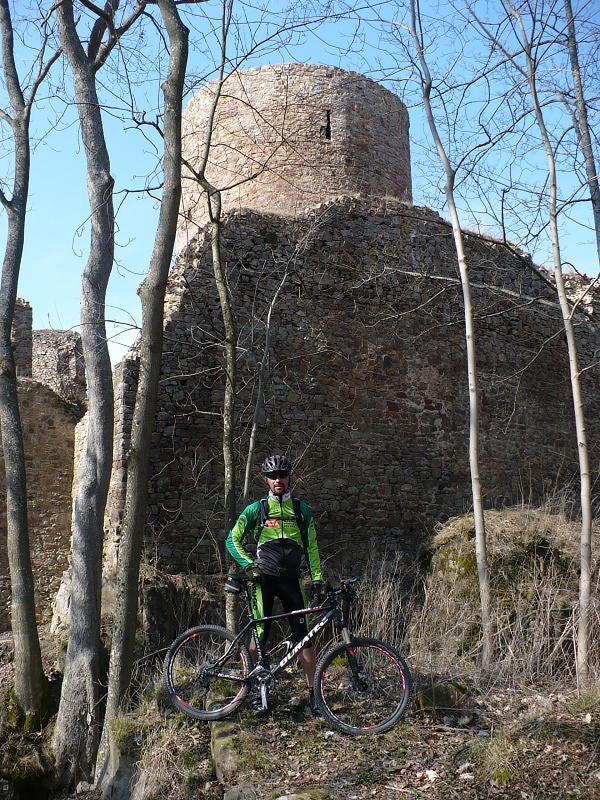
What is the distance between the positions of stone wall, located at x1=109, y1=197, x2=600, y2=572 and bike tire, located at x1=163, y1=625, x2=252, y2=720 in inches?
109

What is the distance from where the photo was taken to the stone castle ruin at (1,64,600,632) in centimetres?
908

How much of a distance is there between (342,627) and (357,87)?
12651 millimetres

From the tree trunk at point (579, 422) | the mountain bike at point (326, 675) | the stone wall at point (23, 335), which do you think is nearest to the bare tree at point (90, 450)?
the mountain bike at point (326, 675)

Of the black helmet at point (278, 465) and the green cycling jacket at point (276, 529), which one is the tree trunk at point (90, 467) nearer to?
the green cycling jacket at point (276, 529)

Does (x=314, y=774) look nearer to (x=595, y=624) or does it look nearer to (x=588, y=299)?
(x=595, y=624)

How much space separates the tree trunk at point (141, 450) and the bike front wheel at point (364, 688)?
5.83ft

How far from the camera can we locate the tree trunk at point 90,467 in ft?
23.4

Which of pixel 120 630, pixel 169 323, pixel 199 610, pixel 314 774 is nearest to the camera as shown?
pixel 314 774

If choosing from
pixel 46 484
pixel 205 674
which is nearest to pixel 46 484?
pixel 46 484

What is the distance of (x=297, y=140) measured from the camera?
48.1ft

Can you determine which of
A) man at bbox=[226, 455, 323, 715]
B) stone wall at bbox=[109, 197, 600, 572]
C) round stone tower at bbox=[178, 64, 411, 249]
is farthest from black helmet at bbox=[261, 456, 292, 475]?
round stone tower at bbox=[178, 64, 411, 249]

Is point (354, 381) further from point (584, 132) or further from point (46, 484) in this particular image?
point (46, 484)

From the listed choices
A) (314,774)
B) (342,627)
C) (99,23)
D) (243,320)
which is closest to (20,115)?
(99,23)

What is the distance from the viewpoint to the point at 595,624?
6.63m
